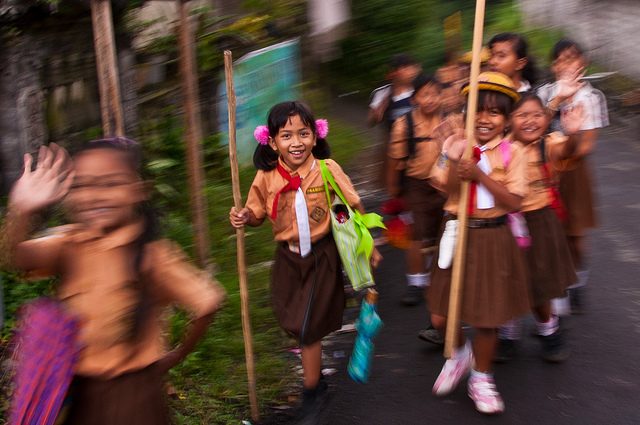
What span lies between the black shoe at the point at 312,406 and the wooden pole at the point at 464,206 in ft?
2.30

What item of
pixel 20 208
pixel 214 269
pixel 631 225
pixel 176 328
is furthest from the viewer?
pixel 631 225

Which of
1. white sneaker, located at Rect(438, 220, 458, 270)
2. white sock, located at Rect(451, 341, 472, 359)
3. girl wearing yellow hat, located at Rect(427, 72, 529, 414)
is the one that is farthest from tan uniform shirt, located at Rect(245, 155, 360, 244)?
white sock, located at Rect(451, 341, 472, 359)

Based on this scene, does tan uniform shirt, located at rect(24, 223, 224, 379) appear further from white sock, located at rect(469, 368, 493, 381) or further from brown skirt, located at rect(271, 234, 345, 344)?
white sock, located at rect(469, 368, 493, 381)

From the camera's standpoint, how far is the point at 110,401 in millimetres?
2098

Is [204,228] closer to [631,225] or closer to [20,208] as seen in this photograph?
[20,208]

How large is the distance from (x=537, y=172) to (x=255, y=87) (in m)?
3.31

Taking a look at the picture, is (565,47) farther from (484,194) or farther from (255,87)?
(255,87)

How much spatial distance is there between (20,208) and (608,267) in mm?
4719

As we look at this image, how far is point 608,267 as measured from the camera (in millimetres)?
5406

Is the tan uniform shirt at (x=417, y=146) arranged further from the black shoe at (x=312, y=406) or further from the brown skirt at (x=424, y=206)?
the black shoe at (x=312, y=406)

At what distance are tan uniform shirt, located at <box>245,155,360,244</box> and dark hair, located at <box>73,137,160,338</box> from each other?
110 cm

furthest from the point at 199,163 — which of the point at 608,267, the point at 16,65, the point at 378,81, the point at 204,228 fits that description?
the point at 378,81

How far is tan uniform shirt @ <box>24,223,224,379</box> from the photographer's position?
81.7 inches

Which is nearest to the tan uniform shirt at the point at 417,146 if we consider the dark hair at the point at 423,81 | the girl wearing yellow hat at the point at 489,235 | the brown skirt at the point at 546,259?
the dark hair at the point at 423,81
